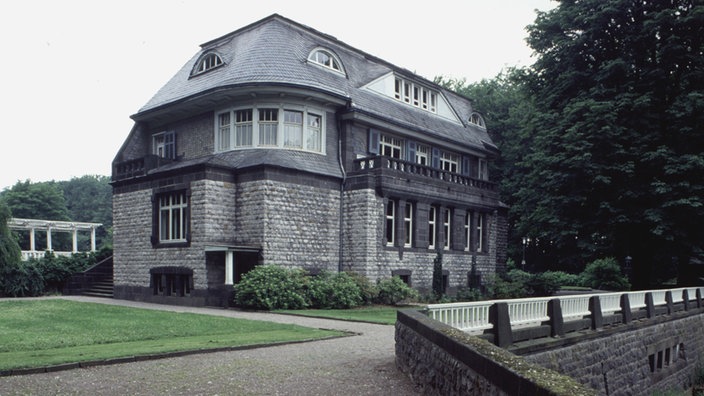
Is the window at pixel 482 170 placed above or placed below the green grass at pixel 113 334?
above

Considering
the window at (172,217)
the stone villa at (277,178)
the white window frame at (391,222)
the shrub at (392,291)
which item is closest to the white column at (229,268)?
the stone villa at (277,178)

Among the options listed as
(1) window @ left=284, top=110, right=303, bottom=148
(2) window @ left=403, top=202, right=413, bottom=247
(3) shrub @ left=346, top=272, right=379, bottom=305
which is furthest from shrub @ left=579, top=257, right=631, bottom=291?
(1) window @ left=284, top=110, right=303, bottom=148

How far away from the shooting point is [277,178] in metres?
23.7

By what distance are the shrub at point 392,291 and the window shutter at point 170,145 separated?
11300 mm

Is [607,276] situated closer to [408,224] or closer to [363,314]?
[408,224]

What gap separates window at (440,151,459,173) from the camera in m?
33.2

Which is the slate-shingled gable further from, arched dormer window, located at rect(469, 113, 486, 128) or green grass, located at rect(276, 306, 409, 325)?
green grass, located at rect(276, 306, 409, 325)

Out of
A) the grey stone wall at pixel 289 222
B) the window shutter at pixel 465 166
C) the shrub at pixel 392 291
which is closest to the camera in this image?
the grey stone wall at pixel 289 222

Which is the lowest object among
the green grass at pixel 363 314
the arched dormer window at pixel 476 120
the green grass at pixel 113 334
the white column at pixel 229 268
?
the green grass at pixel 363 314

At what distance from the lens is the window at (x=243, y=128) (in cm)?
2522

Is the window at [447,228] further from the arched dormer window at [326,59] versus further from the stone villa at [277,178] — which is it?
the arched dormer window at [326,59]

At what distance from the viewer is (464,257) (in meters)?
31.5

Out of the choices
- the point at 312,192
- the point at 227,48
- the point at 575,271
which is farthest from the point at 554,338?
the point at 575,271

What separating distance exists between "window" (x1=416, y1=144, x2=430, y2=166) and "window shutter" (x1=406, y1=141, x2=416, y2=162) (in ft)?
1.85
